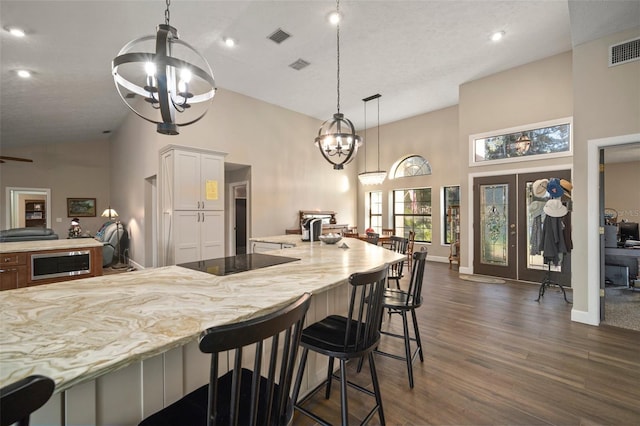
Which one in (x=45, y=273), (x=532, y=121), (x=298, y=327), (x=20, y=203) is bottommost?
(x=45, y=273)

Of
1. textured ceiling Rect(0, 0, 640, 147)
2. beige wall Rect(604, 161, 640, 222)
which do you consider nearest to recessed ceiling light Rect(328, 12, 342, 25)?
textured ceiling Rect(0, 0, 640, 147)

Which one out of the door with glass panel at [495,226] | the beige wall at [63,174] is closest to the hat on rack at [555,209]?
the door with glass panel at [495,226]

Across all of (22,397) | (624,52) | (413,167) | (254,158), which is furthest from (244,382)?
(413,167)

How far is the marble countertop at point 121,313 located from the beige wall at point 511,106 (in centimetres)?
498

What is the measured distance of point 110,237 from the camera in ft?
22.8

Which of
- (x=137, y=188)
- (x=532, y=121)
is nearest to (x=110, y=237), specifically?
(x=137, y=188)

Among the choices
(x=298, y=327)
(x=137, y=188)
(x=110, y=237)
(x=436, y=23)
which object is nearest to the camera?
(x=298, y=327)

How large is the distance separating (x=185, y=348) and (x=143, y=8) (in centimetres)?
355

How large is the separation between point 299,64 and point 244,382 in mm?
4894

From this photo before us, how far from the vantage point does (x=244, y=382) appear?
1.12 metres

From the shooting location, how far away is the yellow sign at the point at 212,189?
4.97m

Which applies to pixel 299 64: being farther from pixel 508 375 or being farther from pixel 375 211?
pixel 375 211

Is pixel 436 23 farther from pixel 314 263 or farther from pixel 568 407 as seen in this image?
pixel 568 407

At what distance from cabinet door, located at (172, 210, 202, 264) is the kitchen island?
3.15m
